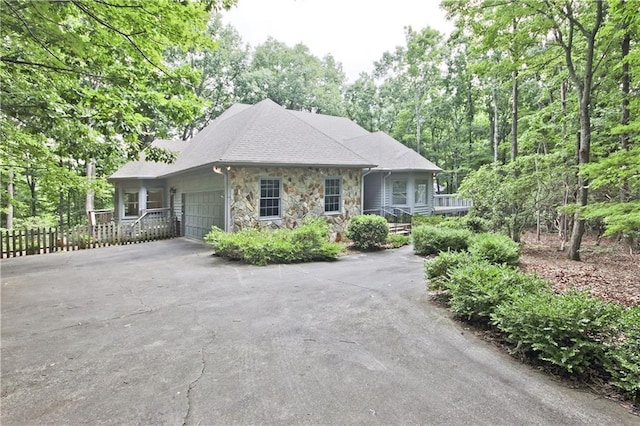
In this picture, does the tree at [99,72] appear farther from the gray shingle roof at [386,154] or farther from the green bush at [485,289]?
the gray shingle roof at [386,154]

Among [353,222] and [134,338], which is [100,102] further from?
[353,222]

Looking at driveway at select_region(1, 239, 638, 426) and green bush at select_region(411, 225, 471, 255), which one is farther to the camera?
green bush at select_region(411, 225, 471, 255)

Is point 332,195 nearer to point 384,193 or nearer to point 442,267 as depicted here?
point 384,193

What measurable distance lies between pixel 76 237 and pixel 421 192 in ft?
54.1

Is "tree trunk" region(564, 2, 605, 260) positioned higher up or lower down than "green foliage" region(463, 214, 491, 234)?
higher up

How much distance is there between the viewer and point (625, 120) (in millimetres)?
8672

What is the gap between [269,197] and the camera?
11.9 meters

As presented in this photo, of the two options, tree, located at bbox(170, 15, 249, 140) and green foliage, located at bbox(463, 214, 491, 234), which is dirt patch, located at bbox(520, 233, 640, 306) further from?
tree, located at bbox(170, 15, 249, 140)

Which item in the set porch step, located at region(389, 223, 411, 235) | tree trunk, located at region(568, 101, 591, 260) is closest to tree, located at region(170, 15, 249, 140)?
porch step, located at region(389, 223, 411, 235)

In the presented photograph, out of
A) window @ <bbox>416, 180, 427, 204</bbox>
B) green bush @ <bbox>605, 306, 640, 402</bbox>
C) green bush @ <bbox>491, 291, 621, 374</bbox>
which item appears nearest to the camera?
green bush @ <bbox>605, 306, 640, 402</bbox>

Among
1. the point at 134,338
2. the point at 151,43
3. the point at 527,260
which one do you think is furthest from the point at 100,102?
the point at 527,260

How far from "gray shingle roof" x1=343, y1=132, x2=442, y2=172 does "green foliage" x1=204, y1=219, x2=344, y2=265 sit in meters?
8.80

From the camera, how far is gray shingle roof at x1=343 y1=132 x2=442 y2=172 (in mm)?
18163

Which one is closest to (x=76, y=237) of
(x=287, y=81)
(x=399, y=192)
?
(x=399, y=192)
